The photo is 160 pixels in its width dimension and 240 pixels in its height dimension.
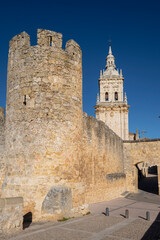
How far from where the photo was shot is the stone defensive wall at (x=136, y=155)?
20.1 m

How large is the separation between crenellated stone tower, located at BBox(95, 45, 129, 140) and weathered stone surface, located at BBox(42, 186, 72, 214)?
43.6 meters

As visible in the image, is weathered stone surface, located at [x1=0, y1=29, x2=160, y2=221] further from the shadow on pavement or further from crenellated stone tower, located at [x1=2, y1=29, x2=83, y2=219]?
the shadow on pavement

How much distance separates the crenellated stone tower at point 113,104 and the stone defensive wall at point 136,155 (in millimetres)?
→ 30034

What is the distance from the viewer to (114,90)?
53.7 m

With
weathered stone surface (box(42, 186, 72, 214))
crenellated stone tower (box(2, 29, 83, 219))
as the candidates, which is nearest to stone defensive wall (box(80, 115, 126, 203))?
crenellated stone tower (box(2, 29, 83, 219))

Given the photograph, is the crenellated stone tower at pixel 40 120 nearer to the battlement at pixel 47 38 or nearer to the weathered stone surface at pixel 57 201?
the battlement at pixel 47 38

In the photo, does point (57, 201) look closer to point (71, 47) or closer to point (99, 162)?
point (71, 47)

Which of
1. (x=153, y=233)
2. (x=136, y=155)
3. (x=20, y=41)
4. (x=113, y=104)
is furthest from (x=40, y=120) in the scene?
(x=113, y=104)

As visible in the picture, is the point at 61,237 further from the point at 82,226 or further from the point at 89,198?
the point at 89,198

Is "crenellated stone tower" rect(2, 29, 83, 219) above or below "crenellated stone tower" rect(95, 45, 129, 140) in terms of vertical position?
below

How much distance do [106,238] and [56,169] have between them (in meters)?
2.74

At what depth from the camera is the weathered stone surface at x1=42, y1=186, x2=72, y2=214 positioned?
715 cm

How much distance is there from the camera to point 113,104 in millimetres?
51812

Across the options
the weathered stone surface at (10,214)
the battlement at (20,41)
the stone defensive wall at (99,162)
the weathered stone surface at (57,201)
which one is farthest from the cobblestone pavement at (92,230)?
the battlement at (20,41)
